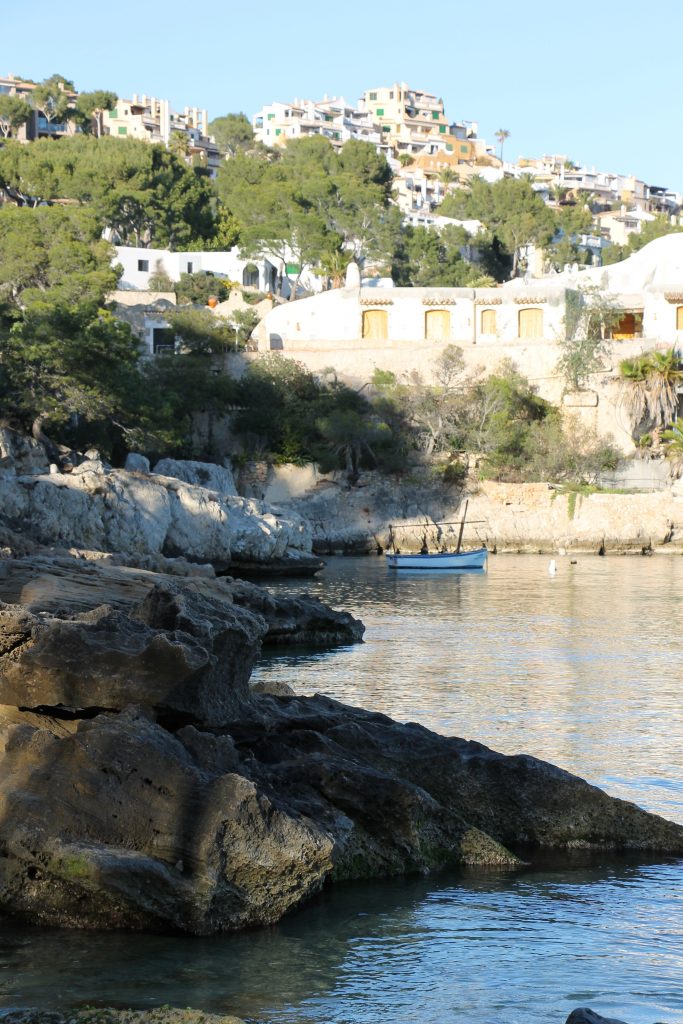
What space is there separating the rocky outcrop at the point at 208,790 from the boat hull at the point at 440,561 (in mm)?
32137

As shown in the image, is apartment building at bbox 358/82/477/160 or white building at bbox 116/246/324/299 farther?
apartment building at bbox 358/82/477/160

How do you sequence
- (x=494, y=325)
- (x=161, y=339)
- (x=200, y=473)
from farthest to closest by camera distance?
(x=161, y=339) < (x=494, y=325) < (x=200, y=473)

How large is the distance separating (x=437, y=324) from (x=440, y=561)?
2071 centimetres

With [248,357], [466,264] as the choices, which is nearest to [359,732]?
[248,357]

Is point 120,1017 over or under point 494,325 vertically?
under

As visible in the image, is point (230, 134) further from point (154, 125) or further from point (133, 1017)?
point (133, 1017)

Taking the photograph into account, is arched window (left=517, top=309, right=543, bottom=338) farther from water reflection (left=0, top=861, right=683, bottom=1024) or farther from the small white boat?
water reflection (left=0, top=861, right=683, bottom=1024)

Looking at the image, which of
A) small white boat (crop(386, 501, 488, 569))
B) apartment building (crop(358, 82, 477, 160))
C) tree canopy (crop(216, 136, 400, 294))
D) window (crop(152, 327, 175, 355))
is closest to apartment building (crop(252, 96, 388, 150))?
apartment building (crop(358, 82, 477, 160))

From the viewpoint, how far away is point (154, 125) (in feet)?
461

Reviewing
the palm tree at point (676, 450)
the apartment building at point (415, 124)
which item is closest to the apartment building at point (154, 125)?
the apartment building at point (415, 124)

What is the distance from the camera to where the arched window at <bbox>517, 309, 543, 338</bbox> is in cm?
6406

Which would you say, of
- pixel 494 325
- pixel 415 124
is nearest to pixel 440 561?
pixel 494 325

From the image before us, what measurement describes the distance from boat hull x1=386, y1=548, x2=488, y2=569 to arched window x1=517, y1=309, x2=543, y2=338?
19.4m

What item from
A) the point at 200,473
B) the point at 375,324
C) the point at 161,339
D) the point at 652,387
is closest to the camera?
the point at 200,473
